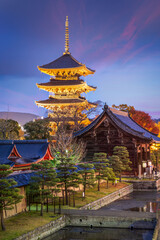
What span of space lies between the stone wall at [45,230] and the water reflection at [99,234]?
0.26 meters

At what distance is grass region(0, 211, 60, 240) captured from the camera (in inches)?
676

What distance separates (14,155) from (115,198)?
9.43 m

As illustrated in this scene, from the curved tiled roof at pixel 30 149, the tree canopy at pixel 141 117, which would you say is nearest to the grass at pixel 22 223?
the curved tiled roof at pixel 30 149

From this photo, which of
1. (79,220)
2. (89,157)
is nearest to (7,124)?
(89,157)

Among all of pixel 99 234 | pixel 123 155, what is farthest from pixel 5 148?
pixel 123 155

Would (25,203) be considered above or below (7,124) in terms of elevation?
below

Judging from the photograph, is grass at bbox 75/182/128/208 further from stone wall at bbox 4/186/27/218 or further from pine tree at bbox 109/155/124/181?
stone wall at bbox 4/186/27/218

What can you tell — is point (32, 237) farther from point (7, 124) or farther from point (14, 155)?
point (7, 124)

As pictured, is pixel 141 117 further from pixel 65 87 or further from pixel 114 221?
pixel 114 221

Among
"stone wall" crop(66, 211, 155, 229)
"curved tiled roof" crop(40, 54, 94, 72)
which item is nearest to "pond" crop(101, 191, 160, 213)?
"stone wall" crop(66, 211, 155, 229)

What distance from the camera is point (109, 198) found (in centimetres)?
2945

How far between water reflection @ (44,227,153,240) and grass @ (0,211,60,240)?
1.02 meters

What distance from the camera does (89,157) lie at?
44.1m

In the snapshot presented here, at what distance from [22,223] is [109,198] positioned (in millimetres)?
11631
